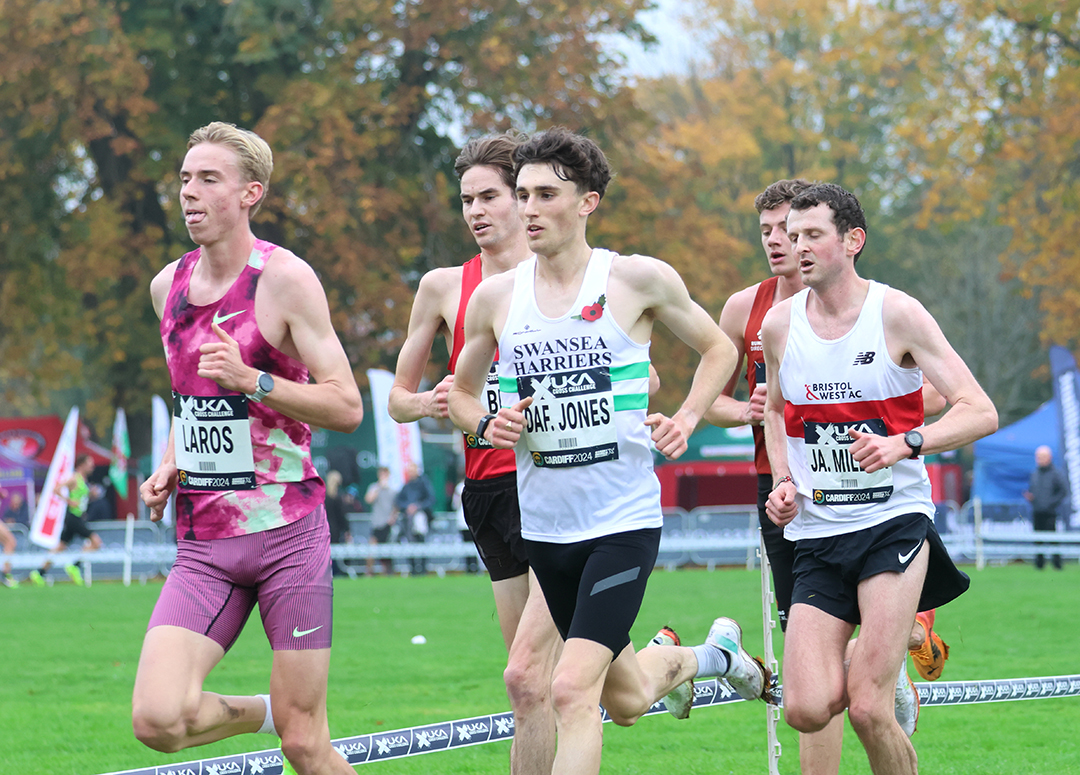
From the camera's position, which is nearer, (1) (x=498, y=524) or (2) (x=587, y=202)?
(2) (x=587, y=202)

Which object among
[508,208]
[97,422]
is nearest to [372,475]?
[97,422]

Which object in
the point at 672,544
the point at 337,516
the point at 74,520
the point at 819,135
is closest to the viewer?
the point at 74,520

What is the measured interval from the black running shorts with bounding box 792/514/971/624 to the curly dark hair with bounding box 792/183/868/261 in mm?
1133

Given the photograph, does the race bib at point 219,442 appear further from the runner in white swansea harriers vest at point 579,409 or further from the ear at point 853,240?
the ear at point 853,240

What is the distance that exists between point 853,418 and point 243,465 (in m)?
2.36

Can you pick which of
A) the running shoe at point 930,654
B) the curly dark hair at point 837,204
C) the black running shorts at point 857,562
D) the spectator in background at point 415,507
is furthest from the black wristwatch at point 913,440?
the spectator in background at point 415,507

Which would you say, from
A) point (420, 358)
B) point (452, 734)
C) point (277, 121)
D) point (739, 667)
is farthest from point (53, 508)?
point (739, 667)

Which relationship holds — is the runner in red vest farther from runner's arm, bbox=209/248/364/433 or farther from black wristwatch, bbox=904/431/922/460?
black wristwatch, bbox=904/431/922/460

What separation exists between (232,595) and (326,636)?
1.24ft

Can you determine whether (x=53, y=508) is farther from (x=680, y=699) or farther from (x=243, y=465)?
(x=243, y=465)

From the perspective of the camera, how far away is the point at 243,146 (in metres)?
5.17

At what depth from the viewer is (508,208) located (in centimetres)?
643

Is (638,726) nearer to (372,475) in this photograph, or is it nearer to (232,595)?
(232,595)

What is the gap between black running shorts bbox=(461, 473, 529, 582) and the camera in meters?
6.14
